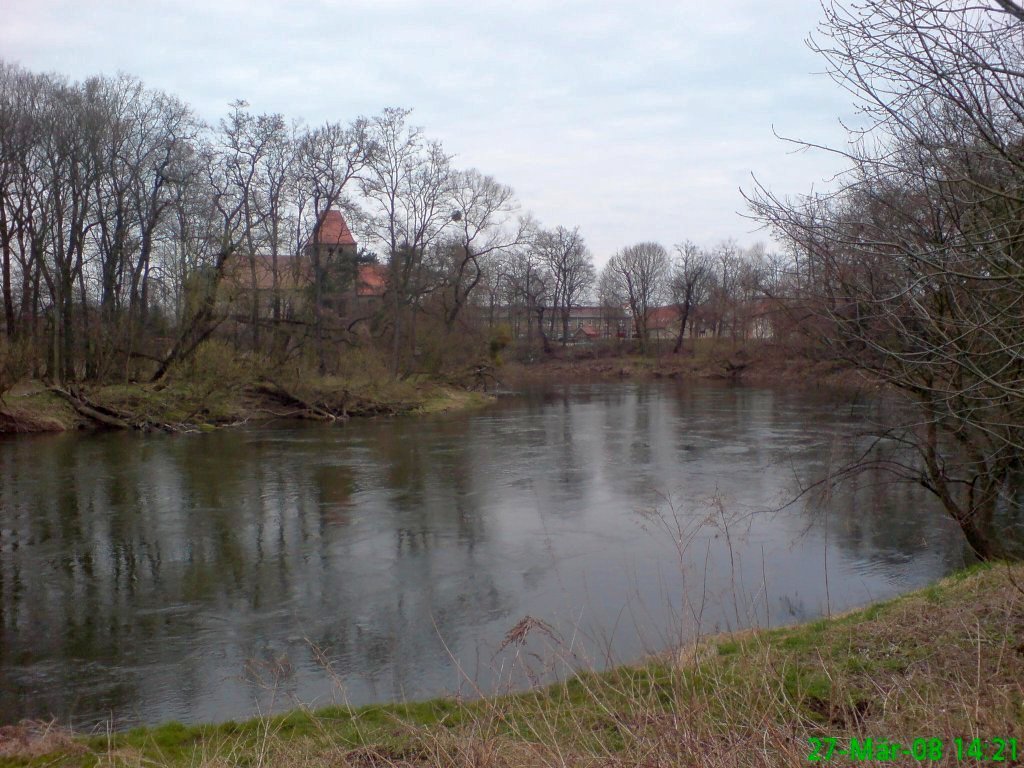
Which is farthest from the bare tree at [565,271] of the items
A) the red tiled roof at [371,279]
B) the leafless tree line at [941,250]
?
the leafless tree line at [941,250]

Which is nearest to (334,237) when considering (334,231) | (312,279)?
(334,231)

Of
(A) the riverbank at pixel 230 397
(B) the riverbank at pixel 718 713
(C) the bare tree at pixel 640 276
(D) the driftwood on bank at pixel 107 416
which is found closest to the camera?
(B) the riverbank at pixel 718 713

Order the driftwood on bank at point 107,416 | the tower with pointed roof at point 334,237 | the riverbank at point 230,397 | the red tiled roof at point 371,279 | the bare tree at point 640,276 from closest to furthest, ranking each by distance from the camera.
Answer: the riverbank at point 230,397
the driftwood on bank at point 107,416
the tower with pointed roof at point 334,237
the red tiled roof at point 371,279
the bare tree at point 640,276

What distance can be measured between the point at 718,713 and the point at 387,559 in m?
8.14

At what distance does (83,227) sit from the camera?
1256 inches

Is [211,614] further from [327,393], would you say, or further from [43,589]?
[327,393]

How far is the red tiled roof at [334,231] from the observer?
3943 centimetres

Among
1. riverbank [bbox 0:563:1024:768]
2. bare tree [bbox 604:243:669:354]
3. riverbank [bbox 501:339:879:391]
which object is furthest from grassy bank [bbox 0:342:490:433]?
bare tree [bbox 604:243:669:354]

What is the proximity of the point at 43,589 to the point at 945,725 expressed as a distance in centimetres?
1081

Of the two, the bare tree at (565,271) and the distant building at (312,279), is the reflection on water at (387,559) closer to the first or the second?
the distant building at (312,279)

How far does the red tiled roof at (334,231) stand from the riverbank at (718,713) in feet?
110

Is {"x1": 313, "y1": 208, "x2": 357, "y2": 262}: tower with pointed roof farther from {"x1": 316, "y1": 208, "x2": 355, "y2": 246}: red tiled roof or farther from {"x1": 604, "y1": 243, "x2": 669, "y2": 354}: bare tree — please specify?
{"x1": 604, "y1": 243, "x2": 669, "y2": 354}: bare tree

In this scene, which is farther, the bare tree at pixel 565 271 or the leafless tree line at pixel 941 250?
the bare tree at pixel 565 271

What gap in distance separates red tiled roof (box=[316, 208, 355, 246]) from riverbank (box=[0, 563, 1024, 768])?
110 ft
